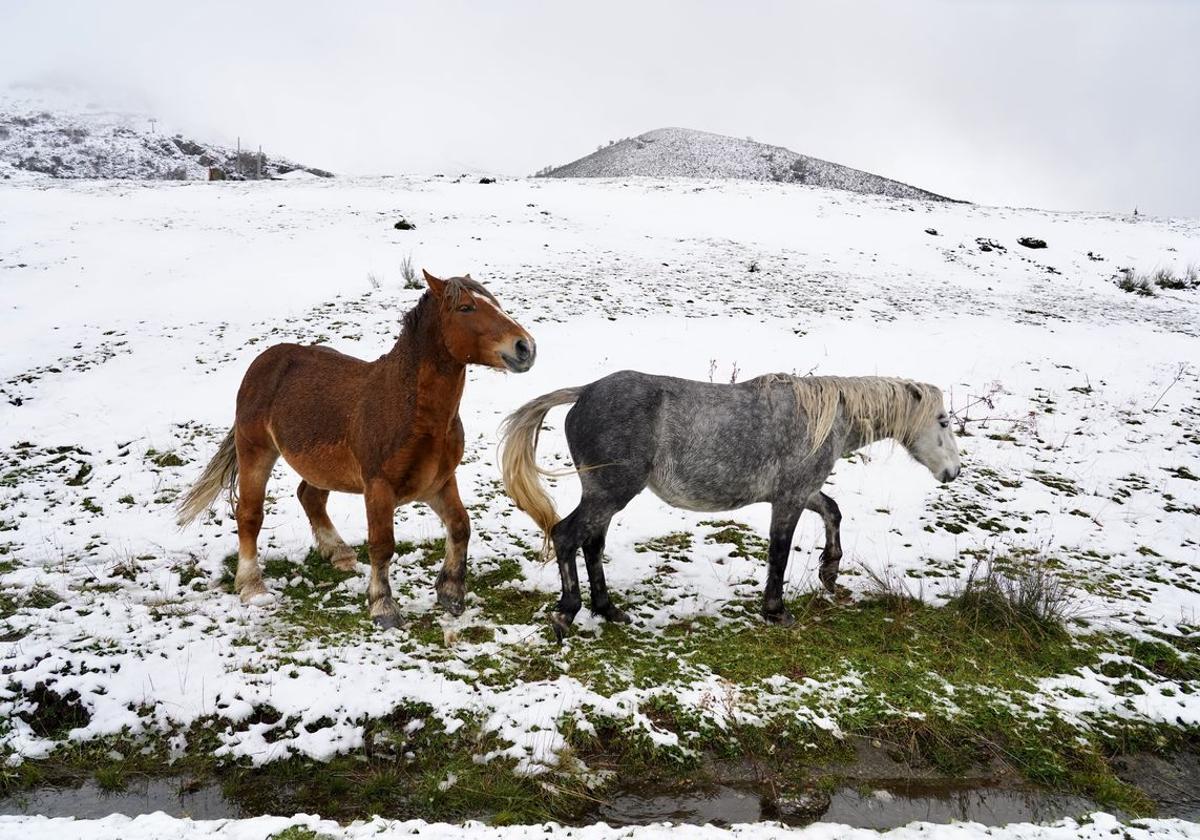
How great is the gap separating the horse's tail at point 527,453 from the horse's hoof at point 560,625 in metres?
0.76

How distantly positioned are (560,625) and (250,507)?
2.56 meters

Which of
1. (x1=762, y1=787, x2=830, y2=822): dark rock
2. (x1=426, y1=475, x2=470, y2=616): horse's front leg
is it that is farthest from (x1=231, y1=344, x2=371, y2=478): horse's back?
(x1=762, y1=787, x2=830, y2=822): dark rock

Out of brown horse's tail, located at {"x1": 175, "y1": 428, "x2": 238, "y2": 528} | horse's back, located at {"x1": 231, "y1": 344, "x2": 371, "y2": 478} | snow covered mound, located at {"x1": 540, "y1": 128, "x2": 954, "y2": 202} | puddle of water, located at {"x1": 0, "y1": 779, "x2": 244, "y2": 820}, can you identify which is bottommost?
puddle of water, located at {"x1": 0, "y1": 779, "x2": 244, "y2": 820}

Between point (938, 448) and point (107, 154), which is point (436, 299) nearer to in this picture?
point (938, 448)

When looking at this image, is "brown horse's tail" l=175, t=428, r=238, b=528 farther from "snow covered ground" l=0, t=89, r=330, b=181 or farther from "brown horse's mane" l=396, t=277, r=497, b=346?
"snow covered ground" l=0, t=89, r=330, b=181

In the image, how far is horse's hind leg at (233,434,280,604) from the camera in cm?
505

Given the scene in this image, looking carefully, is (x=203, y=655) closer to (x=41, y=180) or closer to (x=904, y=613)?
(x=904, y=613)

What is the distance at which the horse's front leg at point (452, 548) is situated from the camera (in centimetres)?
489

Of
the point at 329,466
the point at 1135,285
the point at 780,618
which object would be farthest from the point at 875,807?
the point at 1135,285

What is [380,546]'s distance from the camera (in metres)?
4.58

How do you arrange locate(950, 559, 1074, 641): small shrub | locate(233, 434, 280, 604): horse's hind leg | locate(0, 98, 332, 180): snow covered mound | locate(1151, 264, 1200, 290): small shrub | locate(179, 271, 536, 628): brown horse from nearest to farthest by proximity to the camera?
1. locate(179, 271, 536, 628): brown horse
2. locate(950, 559, 1074, 641): small shrub
3. locate(233, 434, 280, 604): horse's hind leg
4. locate(1151, 264, 1200, 290): small shrub
5. locate(0, 98, 332, 180): snow covered mound

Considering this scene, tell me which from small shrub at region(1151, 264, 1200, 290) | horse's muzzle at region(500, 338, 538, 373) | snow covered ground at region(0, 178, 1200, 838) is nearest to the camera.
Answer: snow covered ground at region(0, 178, 1200, 838)

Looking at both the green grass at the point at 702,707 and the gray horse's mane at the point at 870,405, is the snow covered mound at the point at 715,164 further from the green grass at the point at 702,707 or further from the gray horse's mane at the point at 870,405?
the green grass at the point at 702,707

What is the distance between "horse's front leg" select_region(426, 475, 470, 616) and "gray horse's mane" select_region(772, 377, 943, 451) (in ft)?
8.75
